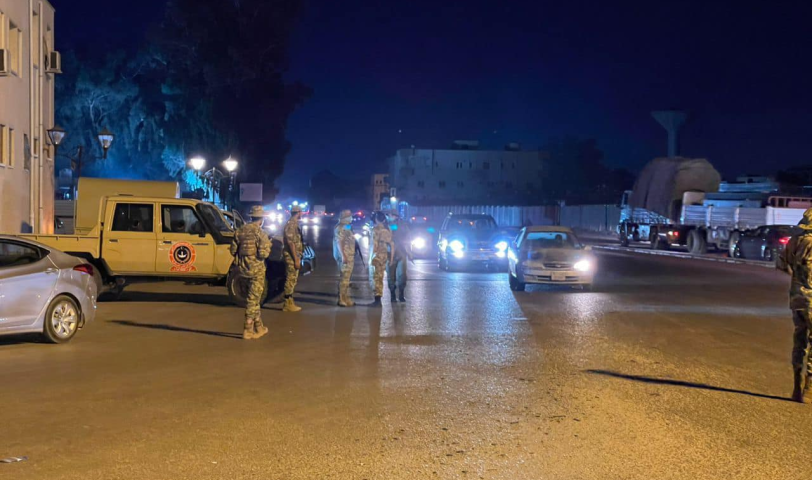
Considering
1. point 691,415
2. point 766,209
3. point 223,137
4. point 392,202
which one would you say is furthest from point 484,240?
point 392,202

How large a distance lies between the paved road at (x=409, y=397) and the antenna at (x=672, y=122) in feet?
159

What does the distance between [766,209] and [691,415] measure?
A: 2476 cm

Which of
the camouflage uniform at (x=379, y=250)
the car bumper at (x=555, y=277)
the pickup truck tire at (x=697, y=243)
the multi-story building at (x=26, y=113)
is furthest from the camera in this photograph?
the pickup truck tire at (x=697, y=243)

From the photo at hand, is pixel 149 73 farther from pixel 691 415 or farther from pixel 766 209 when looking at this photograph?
pixel 691 415

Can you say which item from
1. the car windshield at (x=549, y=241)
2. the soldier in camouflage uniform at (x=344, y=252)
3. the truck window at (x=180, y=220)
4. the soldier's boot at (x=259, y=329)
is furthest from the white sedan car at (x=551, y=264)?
the soldier's boot at (x=259, y=329)

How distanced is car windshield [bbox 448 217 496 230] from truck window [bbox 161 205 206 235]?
456 inches

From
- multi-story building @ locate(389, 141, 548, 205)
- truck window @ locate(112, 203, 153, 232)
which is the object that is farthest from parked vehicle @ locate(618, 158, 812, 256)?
multi-story building @ locate(389, 141, 548, 205)

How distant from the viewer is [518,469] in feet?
18.5

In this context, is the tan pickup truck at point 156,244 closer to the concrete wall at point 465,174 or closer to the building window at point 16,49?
the building window at point 16,49

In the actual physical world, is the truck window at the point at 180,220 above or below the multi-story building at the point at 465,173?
below

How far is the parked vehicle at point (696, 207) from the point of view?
30.0 meters

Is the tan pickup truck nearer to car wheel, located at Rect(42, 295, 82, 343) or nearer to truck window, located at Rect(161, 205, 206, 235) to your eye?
truck window, located at Rect(161, 205, 206, 235)

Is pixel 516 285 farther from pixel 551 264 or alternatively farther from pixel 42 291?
pixel 42 291

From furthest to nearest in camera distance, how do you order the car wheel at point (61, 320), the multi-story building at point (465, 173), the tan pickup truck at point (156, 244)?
the multi-story building at point (465, 173), the tan pickup truck at point (156, 244), the car wheel at point (61, 320)
